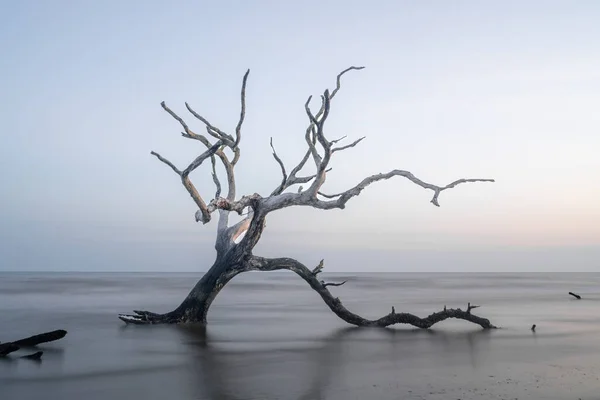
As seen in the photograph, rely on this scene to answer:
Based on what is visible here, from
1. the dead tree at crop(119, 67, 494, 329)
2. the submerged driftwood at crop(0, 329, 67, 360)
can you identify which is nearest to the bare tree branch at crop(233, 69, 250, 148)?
the dead tree at crop(119, 67, 494, 329)

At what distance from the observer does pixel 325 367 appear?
25.9ft

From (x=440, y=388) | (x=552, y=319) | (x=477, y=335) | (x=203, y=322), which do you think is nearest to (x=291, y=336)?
(x=203, y=322)

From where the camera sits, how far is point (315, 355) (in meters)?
8.96

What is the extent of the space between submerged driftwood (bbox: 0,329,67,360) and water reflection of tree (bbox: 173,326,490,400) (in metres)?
1.94

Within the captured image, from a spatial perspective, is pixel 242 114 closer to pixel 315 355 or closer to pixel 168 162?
pixel 168 162

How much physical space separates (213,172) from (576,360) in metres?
7.50

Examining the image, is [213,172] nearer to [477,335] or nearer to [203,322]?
[203,322]

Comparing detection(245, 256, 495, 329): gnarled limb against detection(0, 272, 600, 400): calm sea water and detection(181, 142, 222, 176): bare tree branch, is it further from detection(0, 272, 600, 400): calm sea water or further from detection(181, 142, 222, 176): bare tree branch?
detection(181, 142, 222, 176): bare tree branch

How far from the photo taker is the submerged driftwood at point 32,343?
27.1 feet

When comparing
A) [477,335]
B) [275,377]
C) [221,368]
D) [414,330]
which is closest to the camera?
[275,377]

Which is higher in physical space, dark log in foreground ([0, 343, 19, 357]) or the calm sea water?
dark log in foreground ([0, 343, 19, 357])

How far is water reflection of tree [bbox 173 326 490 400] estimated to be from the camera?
644cm

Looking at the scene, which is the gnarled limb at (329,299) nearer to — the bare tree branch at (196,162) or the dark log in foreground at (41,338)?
the bare tree branch at (196,162)

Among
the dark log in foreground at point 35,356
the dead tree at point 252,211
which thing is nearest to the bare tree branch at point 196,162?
the dead tree at point 252,211
